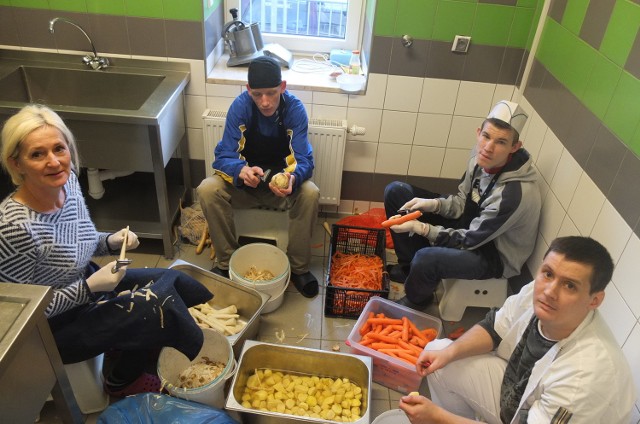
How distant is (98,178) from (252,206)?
0.98 metres

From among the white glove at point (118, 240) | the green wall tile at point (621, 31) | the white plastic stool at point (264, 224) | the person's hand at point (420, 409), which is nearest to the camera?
the person's hand at point (420, 409)

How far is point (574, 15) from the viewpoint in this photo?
216 cm

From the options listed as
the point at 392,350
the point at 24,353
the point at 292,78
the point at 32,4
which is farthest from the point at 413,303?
the point at 32,4

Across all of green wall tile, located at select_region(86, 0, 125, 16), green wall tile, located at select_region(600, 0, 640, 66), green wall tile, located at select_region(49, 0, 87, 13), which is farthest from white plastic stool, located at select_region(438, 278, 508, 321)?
green wall tile, located at select_region(49, 0, 87, 13)

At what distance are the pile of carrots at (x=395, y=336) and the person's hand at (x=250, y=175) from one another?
833mm

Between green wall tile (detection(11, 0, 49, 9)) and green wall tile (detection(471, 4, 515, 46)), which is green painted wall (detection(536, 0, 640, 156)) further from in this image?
green wall tile (detection(11, 0, 49, 9))

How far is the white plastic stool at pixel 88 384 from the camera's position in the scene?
70.7 inches

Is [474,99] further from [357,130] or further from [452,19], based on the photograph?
[357,130]

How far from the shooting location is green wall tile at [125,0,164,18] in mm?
2549

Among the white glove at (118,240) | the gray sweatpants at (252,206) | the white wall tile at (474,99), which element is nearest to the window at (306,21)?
A: the white wall tile at (474,99)

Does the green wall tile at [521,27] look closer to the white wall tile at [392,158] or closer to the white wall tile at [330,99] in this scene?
the white wall tile at [392,158]

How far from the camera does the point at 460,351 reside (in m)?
→ 1.77

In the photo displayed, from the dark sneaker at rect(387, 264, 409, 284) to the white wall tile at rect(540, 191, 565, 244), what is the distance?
2.44 ft

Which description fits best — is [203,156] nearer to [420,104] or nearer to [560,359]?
[420,104]
